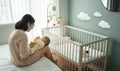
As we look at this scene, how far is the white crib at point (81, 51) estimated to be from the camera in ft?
7.34

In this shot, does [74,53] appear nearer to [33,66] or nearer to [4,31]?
[33,66]

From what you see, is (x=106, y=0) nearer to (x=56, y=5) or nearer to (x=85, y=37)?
(x=85, y=37)

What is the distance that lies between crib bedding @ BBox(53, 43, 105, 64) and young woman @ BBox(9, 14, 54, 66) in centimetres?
53

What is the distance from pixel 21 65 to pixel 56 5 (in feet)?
5.59

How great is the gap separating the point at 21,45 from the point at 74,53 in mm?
939

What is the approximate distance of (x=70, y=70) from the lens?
2770 millimetres

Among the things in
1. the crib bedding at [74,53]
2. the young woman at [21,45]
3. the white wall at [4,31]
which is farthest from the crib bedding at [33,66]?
the white wall at [4,31]

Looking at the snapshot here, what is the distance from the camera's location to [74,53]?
248 cm

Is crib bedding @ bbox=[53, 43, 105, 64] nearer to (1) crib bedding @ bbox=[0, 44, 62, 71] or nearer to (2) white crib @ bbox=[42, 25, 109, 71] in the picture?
(2) white crib @ bbox=[42, 25, 109, 71]

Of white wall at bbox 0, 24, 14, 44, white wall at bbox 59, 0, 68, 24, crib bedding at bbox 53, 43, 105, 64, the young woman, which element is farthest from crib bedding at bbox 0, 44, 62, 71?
white wall at bbox 59, 0, 68, 24

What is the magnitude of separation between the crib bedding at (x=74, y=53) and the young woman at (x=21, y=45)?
53 centimetres

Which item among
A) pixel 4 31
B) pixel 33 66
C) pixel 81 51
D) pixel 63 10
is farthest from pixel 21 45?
pixel 63 10

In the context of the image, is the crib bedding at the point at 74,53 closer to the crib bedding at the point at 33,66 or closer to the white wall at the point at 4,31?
the crib bedding at the point at 33,66

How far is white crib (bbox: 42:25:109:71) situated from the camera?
2.24 metres
